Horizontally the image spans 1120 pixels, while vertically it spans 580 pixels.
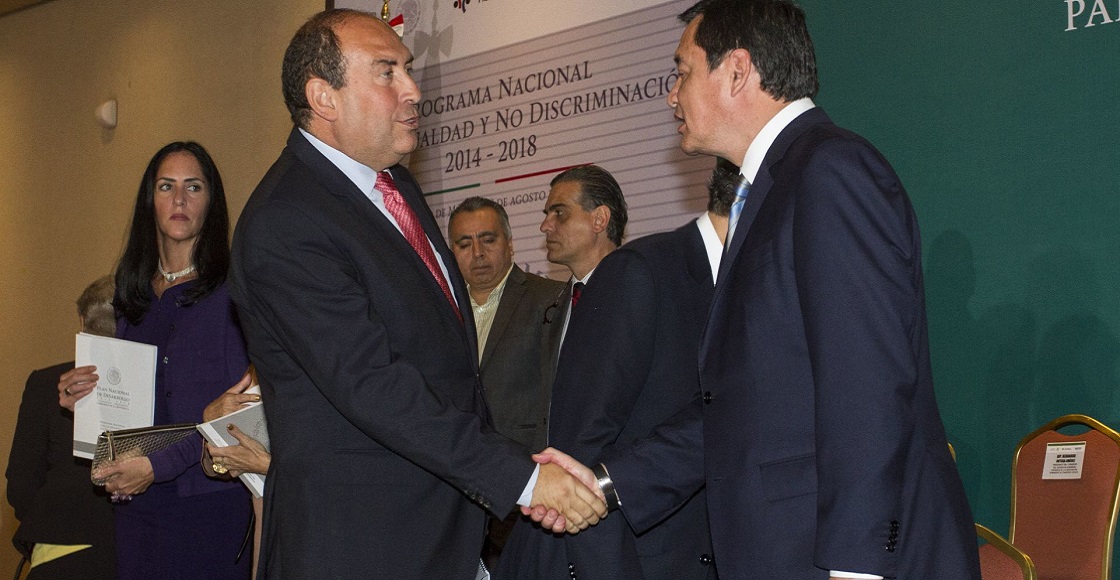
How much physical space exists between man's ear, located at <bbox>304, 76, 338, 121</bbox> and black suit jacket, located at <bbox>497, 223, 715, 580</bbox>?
2.45ft

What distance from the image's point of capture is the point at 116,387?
340 centimetres

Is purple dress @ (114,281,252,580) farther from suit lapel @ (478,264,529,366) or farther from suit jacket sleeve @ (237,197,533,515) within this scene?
suit lapel @ (478,264,529,366)

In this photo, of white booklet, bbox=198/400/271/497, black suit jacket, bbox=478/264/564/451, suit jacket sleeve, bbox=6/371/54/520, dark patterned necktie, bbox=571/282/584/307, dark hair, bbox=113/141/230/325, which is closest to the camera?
white booklet, bbox=198/400/271/497

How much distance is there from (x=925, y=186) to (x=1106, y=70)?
79 cm

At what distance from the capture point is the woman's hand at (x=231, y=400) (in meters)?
3.12

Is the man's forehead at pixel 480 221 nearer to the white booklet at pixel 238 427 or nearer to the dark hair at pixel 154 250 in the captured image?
the dark hair at pixel 154 250

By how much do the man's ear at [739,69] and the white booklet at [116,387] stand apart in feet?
6.99

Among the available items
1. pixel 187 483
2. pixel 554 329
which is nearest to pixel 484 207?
pixel 554 329

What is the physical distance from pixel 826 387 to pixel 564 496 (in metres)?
0.91

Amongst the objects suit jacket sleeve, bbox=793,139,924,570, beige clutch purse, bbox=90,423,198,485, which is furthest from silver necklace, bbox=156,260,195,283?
suit jacket sleeve, bbox=793,139,924,570

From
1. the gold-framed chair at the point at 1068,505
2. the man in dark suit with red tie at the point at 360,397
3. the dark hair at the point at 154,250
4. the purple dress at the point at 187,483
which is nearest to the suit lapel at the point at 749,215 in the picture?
the man in dark suit with red tie at the point at 360,397

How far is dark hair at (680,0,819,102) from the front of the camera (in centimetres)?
212

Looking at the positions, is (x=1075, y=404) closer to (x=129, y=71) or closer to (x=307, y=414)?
(x=307, y=414)

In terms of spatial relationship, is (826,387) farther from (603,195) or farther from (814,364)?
(603,195)
